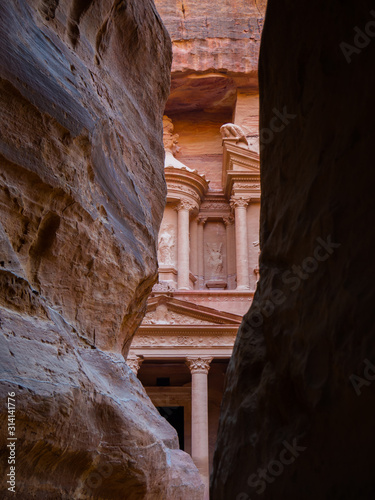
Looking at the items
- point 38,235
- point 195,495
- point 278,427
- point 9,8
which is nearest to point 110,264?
point 38,235

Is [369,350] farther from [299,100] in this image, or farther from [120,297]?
[120,297]

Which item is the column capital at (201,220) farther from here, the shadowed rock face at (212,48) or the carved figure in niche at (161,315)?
the carved figure in niche at (161,315)

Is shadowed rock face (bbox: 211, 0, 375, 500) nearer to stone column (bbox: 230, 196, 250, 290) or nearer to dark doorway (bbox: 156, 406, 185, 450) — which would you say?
dark doorway (bbox: 156, 406, 185, 450)

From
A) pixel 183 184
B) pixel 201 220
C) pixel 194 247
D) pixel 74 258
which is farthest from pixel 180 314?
pixel 74 258

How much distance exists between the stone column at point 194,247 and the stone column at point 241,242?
7.59 ft

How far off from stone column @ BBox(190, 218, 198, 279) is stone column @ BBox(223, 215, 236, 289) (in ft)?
5.31

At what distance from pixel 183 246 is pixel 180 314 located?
6888 mm

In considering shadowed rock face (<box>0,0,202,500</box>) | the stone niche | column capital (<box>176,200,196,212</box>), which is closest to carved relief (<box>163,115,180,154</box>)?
column capital (<box>176,200,196,212</box>)

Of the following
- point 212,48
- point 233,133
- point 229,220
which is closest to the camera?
point 233,133

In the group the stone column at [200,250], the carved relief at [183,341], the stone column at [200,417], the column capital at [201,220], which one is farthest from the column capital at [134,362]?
the column capital at [201,220]

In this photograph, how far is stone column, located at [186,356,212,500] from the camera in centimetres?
1744

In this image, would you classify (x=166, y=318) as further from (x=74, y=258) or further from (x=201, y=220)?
(x=74, y=258)

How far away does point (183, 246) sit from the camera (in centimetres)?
2512

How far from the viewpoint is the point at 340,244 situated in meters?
1.53
